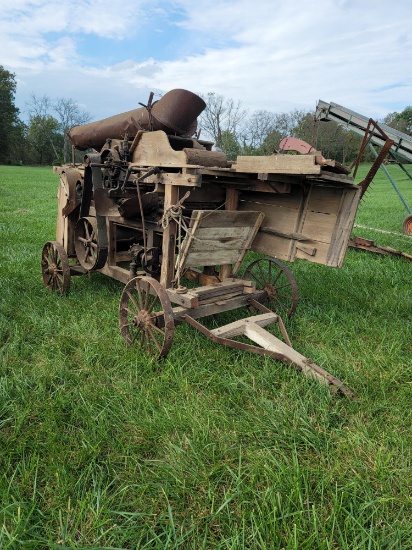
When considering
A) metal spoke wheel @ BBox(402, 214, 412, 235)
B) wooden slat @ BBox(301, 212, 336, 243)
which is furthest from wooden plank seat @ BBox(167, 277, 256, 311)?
metal spoke wheel @ BBox(402, 214, 412, 235)

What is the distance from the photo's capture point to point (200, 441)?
263cm

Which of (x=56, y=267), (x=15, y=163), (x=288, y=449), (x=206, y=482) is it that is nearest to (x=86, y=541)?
(x=206, y=482)

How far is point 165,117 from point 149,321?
234 cm

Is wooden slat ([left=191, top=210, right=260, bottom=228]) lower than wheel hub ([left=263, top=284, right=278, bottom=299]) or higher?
higher

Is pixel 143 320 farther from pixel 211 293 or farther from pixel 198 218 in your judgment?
pixel 198 218

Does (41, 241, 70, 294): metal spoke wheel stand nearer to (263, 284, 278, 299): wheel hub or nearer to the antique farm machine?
the antique farm machine

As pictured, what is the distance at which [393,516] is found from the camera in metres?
2.10

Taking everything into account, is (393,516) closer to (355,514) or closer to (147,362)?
(355,514)

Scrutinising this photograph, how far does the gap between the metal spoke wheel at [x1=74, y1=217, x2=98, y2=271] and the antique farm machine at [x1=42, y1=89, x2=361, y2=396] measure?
27mm

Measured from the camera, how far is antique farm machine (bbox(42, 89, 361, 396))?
3520mm

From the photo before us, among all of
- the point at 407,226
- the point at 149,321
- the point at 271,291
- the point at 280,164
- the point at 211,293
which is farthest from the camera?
the point at 407,226

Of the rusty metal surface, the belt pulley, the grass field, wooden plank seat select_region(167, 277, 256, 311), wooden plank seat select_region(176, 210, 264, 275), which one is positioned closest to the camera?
the grass field

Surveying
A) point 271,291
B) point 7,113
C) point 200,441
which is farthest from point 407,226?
point 7,113

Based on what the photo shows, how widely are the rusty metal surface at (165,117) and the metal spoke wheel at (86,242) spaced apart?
1185 millimetres
